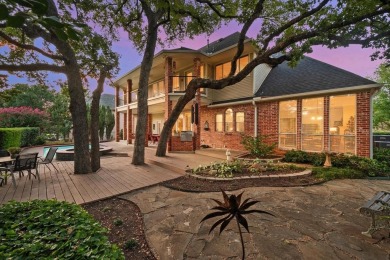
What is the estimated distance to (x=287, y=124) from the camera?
10773 millimetres

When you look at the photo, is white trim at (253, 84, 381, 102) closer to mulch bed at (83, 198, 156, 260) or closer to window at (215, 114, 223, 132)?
window at (215, 114, 223, 132)

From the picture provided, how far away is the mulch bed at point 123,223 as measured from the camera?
118 inches

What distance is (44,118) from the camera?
20.4m

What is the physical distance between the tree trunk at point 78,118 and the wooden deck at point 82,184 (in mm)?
489

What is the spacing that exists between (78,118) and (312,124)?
38.3ft

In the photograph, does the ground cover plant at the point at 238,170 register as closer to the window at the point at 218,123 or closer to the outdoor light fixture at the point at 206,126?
the window at the point at 218,123

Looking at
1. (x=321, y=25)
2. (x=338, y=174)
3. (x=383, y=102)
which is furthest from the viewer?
(x=383, y=102)

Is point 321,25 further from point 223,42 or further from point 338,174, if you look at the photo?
point 223,42

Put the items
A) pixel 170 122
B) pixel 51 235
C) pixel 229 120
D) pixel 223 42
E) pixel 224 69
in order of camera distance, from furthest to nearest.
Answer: pixel 223 42, pixel 224 69, pixel 229 120, pixel 170 122, pixel 51 235

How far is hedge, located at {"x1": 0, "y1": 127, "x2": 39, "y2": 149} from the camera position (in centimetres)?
1317

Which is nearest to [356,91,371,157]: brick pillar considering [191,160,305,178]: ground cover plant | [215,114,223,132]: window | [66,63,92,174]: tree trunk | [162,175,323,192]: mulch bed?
[191,160,305,178]: ground cover plant

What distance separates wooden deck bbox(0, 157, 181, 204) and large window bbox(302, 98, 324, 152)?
7252 millimetres

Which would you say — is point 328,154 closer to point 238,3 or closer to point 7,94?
point 238,3

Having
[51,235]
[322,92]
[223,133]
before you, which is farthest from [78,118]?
[322,92]
